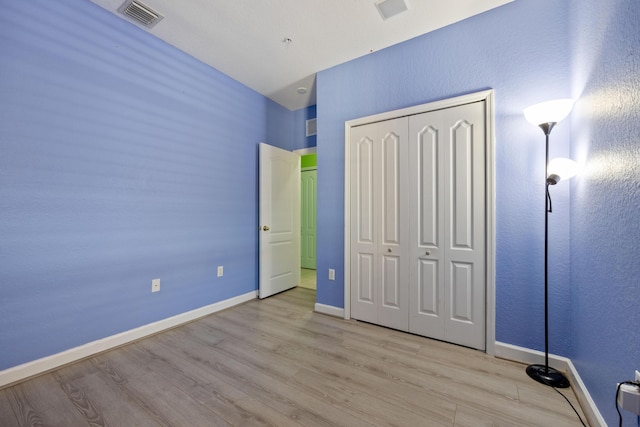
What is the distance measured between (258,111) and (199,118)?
3.06 ft

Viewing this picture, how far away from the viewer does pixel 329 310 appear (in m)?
2.85

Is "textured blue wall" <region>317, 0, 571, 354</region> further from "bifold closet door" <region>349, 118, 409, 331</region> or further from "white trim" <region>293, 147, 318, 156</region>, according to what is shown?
"white trim" <region>293, 147, 318, 156</region>

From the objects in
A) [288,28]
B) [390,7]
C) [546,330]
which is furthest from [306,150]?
[546,330]

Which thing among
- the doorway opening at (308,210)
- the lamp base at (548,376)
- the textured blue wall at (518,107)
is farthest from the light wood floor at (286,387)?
the doorway opening at (308,210)

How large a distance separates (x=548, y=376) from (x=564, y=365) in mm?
194

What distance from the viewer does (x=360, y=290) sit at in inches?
105

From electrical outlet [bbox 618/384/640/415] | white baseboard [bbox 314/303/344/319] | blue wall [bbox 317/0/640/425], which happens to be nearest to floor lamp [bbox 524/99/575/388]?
blue wall [bbox 317/0/640/425]

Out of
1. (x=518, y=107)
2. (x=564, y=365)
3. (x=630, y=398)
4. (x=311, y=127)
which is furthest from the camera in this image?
(x=311, y=127)

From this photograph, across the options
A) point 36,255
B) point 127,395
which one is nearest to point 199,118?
point 36,255

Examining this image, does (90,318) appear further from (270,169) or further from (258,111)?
(258,111)

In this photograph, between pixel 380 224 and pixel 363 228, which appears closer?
pixel 380 224

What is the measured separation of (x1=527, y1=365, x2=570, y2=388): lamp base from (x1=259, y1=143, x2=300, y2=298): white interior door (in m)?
2.79

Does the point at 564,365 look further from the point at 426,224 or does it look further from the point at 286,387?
the point at 286,387

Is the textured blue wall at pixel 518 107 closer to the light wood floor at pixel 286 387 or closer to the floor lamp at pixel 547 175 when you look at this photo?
the floor lamp at pixel 547 175
